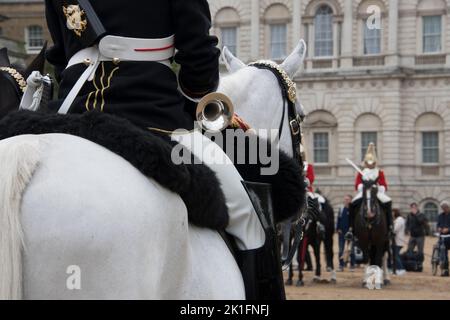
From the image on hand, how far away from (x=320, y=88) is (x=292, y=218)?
45.7 metres

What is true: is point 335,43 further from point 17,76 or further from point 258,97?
point 258,97

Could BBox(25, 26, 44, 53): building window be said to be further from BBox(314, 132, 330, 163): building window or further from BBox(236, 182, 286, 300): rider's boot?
BBox(236, 182, 286, 300): rider's boot

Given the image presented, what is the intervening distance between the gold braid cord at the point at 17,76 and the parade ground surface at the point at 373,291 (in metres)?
10.0

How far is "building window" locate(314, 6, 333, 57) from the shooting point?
50.2m

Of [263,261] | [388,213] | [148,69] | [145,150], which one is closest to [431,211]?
[388,213]

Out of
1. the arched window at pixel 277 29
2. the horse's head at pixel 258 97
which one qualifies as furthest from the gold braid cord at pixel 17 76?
the arched window at pixel 277 29

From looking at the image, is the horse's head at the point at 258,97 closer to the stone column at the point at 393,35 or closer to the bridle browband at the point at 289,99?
the bridle browband at the point at 289,99

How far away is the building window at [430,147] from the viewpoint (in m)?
47.8

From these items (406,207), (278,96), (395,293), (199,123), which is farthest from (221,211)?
(406,207)

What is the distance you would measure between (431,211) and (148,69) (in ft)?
144

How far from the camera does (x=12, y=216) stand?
2.74 m

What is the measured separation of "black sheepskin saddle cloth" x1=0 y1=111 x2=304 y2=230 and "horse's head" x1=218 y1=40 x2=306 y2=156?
1159 millimetres

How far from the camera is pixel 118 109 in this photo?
3479mm

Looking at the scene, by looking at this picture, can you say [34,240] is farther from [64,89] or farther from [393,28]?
[393,28]
